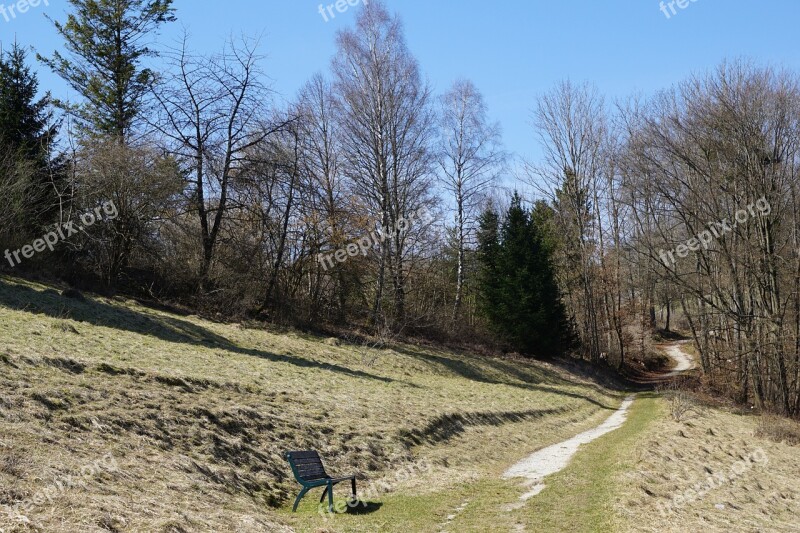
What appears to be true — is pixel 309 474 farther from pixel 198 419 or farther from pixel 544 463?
pixel 544 463

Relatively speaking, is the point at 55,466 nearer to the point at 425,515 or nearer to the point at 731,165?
the point at 425,515

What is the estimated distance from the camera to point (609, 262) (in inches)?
1757

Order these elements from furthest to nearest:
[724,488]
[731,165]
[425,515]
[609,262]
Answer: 1. [609,262]
2. [731,165]
3. [724,488]
4. [425,515]

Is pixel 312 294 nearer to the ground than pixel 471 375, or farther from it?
farther from it

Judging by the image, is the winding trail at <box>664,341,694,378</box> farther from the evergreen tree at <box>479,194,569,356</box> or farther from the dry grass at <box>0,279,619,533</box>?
the dry grass at <box>0,279,619,533</box>

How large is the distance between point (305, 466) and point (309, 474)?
12 cm

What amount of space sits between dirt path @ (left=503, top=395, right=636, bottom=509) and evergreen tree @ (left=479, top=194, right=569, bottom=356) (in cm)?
1781

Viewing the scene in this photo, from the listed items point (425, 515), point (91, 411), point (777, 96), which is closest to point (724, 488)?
point (425, 515)

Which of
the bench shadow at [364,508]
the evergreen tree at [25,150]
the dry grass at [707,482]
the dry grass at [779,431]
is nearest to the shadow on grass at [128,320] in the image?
the evergreen tree at [25,150]

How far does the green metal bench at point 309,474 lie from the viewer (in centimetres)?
866

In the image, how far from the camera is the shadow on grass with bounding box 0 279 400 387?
1759 centimetres

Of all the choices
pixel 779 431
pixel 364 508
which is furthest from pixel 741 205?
pixel 364 508

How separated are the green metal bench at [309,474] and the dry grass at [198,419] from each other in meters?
0.55

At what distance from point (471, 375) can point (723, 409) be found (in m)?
9.96
